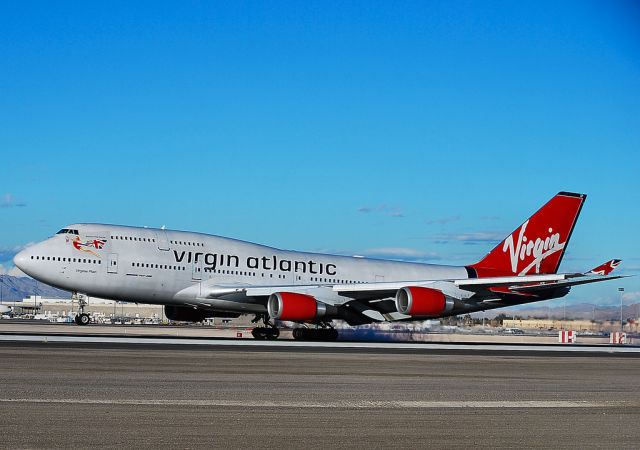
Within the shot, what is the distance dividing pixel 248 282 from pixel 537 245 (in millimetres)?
16915

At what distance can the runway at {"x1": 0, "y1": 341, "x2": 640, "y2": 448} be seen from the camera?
41.9 ft

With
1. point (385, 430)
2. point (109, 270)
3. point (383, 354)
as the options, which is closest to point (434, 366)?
point (383, 354)

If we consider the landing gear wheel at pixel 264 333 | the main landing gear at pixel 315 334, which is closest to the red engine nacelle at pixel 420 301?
the main landing gear at pixel 315 334

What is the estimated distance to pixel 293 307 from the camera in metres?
43.6

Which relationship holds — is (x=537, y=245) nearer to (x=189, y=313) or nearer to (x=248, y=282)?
(x=248, y=282)

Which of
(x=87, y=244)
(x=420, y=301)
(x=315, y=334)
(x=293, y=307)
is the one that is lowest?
(x=315, y=334)

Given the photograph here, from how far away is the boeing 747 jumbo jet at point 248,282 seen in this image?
145ft

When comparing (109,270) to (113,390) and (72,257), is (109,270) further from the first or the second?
(113,390)

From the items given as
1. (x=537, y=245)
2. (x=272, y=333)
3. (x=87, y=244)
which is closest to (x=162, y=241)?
(x=87, y=244)

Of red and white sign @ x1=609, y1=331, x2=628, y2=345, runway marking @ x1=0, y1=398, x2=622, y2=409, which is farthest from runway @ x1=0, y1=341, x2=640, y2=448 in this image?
red and white sign @ x1=609, y1=331, x2=628, y2=345

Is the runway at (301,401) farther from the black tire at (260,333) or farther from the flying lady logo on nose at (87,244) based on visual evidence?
the black tire at (260,333)

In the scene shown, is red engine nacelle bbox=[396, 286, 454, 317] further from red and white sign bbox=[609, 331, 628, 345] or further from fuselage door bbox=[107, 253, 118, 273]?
red and white sign bbox=[609, 331, 628, 345]

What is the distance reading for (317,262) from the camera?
5025cm

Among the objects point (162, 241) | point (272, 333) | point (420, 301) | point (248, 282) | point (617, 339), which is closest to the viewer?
point (420, 301)
